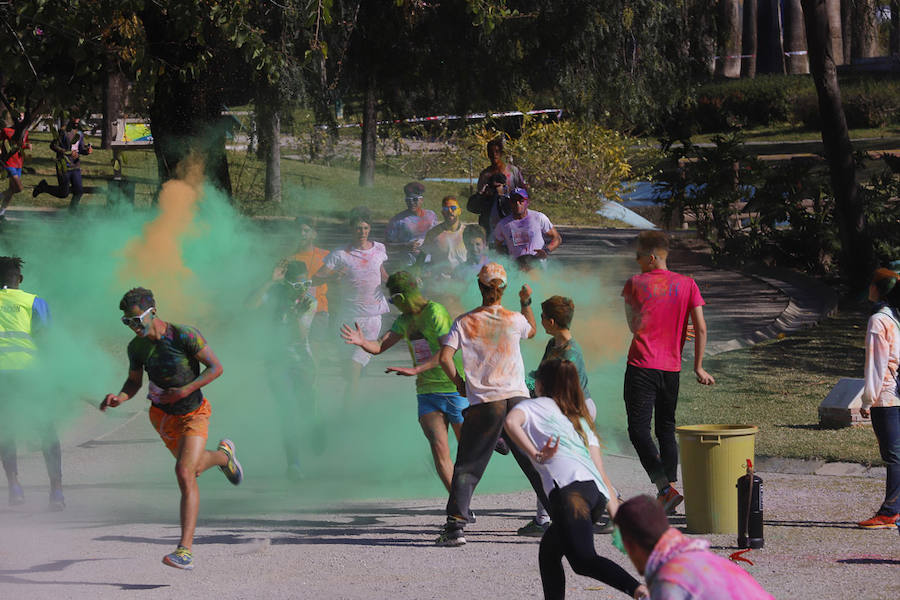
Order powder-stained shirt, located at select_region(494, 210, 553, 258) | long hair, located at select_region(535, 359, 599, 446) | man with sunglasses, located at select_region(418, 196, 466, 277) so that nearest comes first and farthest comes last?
long hair, located at select_region(535, 359, 599, 446) < man with sunglasses, located at select_region(418, 196, 466, 277) < powder-stained shirt, located at select_region(494, 210, 553, 258)

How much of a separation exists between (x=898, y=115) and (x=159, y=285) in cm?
3718

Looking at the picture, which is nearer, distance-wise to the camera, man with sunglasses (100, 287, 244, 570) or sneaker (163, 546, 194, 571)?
sneaker (163, 546, 194, 571)

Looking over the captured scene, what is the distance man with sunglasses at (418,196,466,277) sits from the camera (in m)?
11.6

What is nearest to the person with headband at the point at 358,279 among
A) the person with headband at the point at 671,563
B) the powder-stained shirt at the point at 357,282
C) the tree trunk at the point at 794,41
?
the powder-stained shirt at the point at 357,282

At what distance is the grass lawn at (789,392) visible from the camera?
981 centimetres

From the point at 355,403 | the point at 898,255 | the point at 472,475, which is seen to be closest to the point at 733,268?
the point at 898,255

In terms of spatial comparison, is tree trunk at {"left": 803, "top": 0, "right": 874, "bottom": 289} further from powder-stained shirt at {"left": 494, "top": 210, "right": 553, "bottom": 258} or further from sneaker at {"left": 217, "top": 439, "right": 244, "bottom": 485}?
sneaker at {"left": 217, "top": 439, "right": 244, "bottom": 485}

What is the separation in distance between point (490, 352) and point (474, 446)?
549 mm

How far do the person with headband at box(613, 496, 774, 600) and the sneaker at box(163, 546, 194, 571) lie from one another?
11.7 ft

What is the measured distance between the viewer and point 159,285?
1220cm

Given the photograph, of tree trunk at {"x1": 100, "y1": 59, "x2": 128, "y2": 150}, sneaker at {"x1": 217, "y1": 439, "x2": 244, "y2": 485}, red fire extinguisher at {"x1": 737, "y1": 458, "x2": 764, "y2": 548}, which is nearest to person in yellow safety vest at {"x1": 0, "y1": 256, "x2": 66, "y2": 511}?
sneaker at {"x1": 217, "y1": 439, "x2": 244, "y2": 485}

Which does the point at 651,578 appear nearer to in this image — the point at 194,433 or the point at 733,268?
the point at 194,433

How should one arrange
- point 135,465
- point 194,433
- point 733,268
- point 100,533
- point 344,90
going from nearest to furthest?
point 194,433
point 100,533
point 135,465
point 344,90
point 733,268

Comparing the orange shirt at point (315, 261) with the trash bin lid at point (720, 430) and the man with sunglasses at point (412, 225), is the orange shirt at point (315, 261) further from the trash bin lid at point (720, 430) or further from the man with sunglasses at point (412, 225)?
the trash bin lid at point (720, 430)
